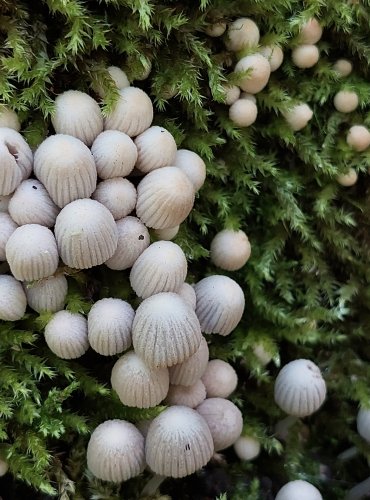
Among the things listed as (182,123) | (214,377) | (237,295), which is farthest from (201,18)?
(214,377)

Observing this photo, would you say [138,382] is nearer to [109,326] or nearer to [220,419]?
[109,326]

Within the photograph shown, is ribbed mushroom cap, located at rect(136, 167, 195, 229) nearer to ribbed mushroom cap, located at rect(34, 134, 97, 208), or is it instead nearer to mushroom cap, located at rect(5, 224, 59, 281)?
ribbed mushroom cap, located at rect(34, 134, 97, 208)

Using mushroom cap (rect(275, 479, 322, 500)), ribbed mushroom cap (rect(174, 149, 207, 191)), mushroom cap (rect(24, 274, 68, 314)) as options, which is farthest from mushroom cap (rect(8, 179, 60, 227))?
mushroom cap (rect(275, 479, 322, 500))

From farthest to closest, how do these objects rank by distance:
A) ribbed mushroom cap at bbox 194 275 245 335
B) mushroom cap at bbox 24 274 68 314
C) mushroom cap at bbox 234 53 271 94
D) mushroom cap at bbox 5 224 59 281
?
mushroom cap at bbox 234 53 271 94 → ribbed mushroom cap at bbox 194 275 245 335 → mushroom cap at bbox 24 274 68 314 → mushroom cap at bbox 5 224 59 281

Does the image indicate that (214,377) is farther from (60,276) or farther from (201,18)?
(201,18)

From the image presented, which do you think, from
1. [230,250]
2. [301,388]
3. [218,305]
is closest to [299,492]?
[301,388]
